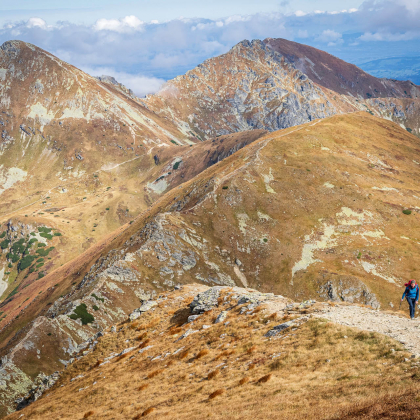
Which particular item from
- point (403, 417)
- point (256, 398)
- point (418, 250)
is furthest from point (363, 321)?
point (418, 250)

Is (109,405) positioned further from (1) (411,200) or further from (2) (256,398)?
(1) (411,200)

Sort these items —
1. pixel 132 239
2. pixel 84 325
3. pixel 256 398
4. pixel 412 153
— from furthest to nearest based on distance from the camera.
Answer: pixel 412 153 < pixel 132 239 < pixel 84 325 < pixel 256 398

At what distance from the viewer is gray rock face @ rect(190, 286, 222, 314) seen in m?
44.4

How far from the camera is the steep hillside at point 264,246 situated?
216 ft

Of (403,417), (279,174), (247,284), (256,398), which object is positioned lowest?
(247,284)

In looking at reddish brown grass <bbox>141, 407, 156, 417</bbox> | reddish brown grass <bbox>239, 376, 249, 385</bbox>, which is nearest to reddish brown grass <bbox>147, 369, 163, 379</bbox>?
reddish brown grass <bbox>141, 407, 156, 417</bbox>

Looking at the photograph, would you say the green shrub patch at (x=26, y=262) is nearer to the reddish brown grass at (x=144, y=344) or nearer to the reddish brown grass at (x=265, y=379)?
the reddish brown grass at (x=144, y=344)

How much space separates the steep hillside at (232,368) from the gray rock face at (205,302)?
0.15 m

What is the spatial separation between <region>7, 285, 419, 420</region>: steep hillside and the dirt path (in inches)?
32.1

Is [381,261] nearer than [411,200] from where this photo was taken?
Yes

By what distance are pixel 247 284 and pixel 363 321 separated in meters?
56.8

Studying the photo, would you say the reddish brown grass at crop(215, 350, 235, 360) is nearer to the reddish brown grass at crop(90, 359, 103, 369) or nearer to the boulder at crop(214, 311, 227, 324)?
the boulder at crop(214, 311, 227, 324)

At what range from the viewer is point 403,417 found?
13047 mm

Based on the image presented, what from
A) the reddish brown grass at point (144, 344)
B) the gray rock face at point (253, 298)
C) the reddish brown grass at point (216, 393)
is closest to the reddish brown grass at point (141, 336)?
the reddish brown grass at point (144, 344)
